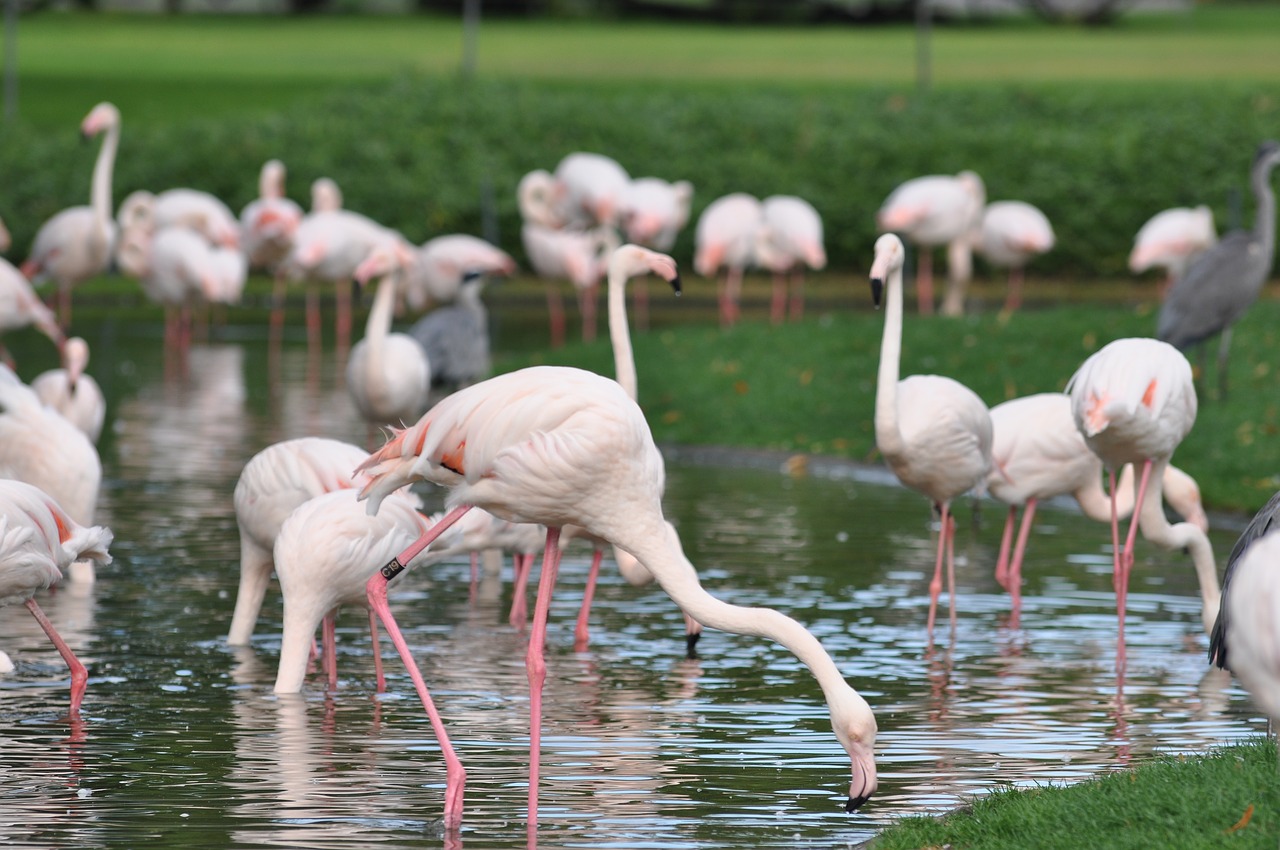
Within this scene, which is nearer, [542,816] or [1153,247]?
[542,816]

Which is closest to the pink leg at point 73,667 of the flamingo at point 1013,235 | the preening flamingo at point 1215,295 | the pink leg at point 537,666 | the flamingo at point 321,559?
the flamingo at point 321,559

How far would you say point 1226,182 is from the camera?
999 inches

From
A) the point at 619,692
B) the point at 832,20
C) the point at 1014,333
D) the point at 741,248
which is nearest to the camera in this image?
the point at 619,692

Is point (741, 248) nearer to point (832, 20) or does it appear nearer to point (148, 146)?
point (148, 146)

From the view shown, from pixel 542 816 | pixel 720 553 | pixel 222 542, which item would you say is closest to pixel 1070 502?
pixel 720 553

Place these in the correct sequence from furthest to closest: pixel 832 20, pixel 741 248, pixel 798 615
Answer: pixel 832 20 → pixel 741 248 → pixel 798 615

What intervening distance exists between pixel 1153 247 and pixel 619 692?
13.6 m

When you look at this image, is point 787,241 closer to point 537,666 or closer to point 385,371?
point 385,371

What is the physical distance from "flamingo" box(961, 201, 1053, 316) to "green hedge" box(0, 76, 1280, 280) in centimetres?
373

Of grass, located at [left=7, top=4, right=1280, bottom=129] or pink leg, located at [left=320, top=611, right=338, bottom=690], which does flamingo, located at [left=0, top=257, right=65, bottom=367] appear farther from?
grass, located at [left=7, top=4, right=1280, bottom=129]

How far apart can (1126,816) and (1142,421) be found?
310 cm

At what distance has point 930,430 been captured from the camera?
869 cm

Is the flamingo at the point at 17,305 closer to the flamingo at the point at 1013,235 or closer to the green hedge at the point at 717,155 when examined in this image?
the flamingo at the point at 1013,235

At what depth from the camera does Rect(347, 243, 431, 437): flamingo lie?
12.7 metres
